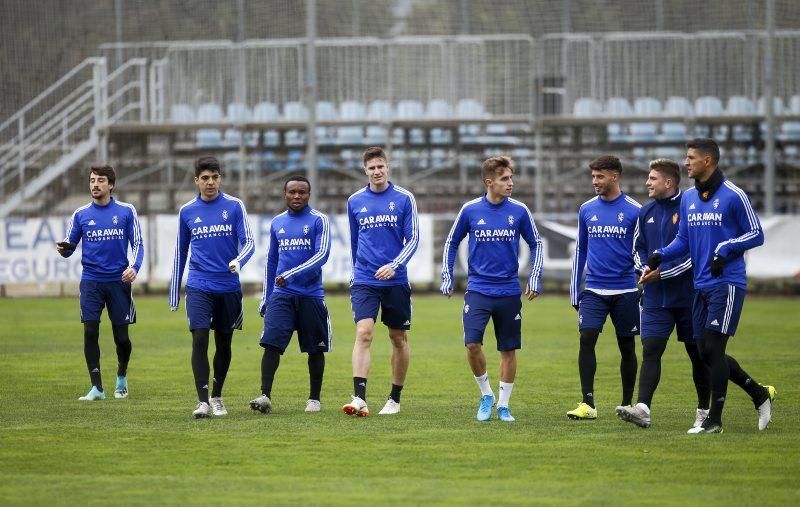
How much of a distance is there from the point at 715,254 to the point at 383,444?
2859 mm

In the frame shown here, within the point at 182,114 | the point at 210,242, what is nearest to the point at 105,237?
the point at 210,242

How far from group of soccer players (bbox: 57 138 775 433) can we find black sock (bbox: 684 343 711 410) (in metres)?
0.01

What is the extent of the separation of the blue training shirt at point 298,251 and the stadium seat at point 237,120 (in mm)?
20158

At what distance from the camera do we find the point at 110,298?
502 inches

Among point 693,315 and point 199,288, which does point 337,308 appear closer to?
point 199,288

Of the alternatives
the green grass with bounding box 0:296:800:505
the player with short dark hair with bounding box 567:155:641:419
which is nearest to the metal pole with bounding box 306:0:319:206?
the green grass with bounding box 0:296:800:505

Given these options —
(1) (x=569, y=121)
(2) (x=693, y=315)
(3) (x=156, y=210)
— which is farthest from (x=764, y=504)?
(3) (x=156, y=210)

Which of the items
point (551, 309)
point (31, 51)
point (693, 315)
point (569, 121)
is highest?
point (31, 51)

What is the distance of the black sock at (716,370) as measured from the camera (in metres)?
9.83

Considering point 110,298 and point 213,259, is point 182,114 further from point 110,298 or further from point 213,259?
point 213,259

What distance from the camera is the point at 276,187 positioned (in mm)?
32531

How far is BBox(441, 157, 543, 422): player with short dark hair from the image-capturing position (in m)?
10.8

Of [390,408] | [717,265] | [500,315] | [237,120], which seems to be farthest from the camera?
[237,120]

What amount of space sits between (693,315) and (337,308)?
53.8 feet
